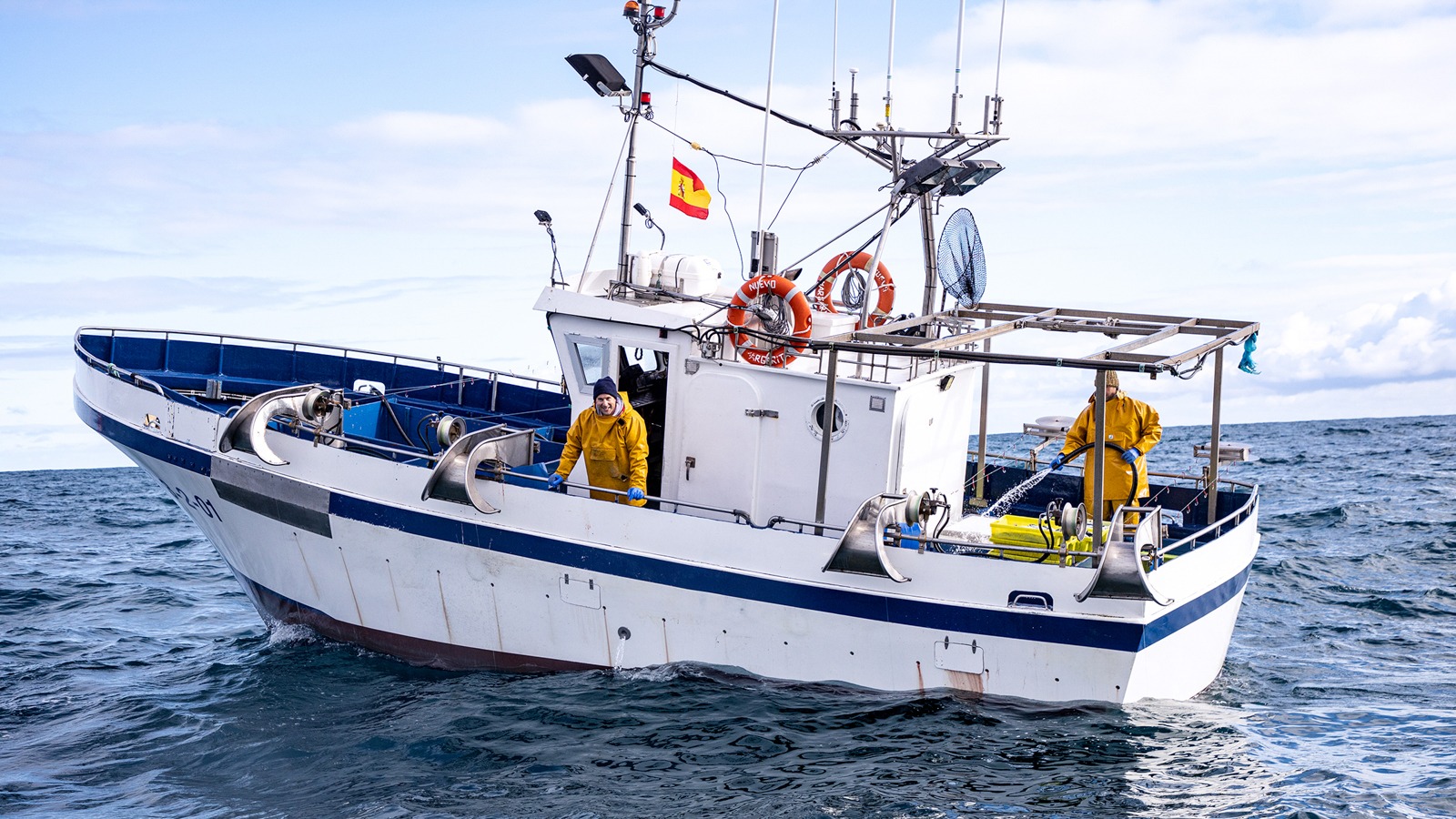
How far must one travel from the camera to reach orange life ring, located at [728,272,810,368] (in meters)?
9.16

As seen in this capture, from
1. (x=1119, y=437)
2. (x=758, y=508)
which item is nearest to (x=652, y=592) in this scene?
(x=758, y=508)

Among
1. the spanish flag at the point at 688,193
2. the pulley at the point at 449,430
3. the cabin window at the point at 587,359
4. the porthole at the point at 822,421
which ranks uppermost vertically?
the spanish flag at the point at 688,193

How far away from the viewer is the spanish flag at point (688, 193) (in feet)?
34.8

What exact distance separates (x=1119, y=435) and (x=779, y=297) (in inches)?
130

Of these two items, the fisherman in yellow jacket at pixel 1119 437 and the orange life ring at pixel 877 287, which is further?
the orange life ring at pixel 877 287

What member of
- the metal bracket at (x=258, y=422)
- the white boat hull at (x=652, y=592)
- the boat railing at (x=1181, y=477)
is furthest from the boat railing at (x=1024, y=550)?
the metal bracket at (x=258, y=422)

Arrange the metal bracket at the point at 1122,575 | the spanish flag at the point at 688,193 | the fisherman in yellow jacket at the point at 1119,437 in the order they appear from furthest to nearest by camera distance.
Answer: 1. the spanish flag at the point at 688,193
2. the fisherman in yellow jacket at the point at 1119,437
3. the metal bracket at the point at 1122,575

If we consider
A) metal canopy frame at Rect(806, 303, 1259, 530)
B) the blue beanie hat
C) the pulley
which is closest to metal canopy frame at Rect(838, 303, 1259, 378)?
metal canopy frame at Rect(806, 303, 1259, 530)

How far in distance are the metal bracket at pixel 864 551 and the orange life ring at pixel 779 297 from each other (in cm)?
157

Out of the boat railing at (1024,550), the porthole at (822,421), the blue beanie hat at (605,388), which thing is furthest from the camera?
the porthole at (822,421)

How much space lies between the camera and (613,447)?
917 cm

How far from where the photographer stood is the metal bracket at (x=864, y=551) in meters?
8.12

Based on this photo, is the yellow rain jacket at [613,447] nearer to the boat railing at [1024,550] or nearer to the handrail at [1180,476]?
the boat railing at [1024,550]

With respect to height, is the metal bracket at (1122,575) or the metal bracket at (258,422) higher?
the metal bracket at (258,422)
